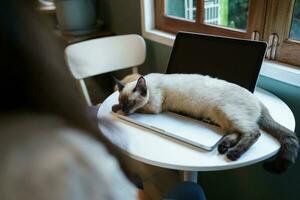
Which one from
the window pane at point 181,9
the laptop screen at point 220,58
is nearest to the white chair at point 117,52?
the window pane at point 181,9

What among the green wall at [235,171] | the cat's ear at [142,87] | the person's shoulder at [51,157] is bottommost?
the green wall at [235,171]

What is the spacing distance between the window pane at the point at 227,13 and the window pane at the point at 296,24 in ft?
0.68

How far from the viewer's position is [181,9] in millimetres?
1617

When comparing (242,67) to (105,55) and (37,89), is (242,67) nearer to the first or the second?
(105,55)

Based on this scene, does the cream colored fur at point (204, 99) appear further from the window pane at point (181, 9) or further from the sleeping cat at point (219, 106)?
the window pane at point (181, 9)

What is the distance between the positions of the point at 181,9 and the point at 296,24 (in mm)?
650

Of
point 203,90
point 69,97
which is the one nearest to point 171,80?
point 203,90

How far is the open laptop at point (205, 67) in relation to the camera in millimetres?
897

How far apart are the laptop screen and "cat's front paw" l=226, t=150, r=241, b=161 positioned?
32 centimetres

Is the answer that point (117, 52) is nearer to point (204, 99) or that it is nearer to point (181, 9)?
point (181, 9)

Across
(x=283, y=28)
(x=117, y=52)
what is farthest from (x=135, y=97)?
(x=117, y=52)

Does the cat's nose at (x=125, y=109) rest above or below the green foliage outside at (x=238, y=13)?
below

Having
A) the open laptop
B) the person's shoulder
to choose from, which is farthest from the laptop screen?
the person's shoulder

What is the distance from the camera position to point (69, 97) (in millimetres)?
224
